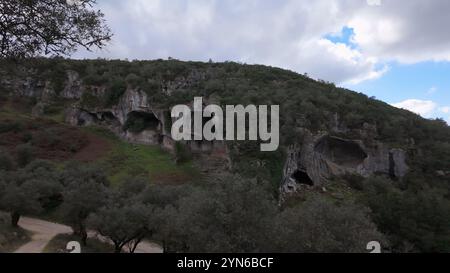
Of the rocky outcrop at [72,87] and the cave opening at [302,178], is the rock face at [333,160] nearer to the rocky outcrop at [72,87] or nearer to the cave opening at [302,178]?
the cave opening at [302,178]

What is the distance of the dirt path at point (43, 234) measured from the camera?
1316 inches

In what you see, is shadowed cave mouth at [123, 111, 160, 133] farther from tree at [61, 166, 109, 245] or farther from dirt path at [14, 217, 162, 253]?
tree at [61, 166, 109, 245]

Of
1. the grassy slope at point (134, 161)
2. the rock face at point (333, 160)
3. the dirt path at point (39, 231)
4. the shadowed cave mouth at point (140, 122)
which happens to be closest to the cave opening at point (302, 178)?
the rock face at point (333, 160)

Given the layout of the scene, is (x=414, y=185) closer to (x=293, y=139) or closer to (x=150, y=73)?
(x=293, y=139)

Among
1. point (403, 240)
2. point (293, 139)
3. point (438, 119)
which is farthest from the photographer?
point (438, 119)

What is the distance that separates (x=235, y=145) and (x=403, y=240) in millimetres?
24640

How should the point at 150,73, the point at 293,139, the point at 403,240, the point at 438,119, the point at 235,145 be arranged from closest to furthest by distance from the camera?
the point at 403,240 < the point at 235,145 < the point at 293,139 < the point at 150,73 < the point at 438,119

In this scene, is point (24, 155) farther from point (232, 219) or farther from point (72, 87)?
point (232, 219)

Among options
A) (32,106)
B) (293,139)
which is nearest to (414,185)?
→ (293,139)

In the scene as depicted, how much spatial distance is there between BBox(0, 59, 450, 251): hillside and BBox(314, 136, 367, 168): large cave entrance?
19 centimetres

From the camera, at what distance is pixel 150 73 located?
3430 inches

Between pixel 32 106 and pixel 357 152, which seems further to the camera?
pixel 32 106

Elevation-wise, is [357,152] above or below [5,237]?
above
